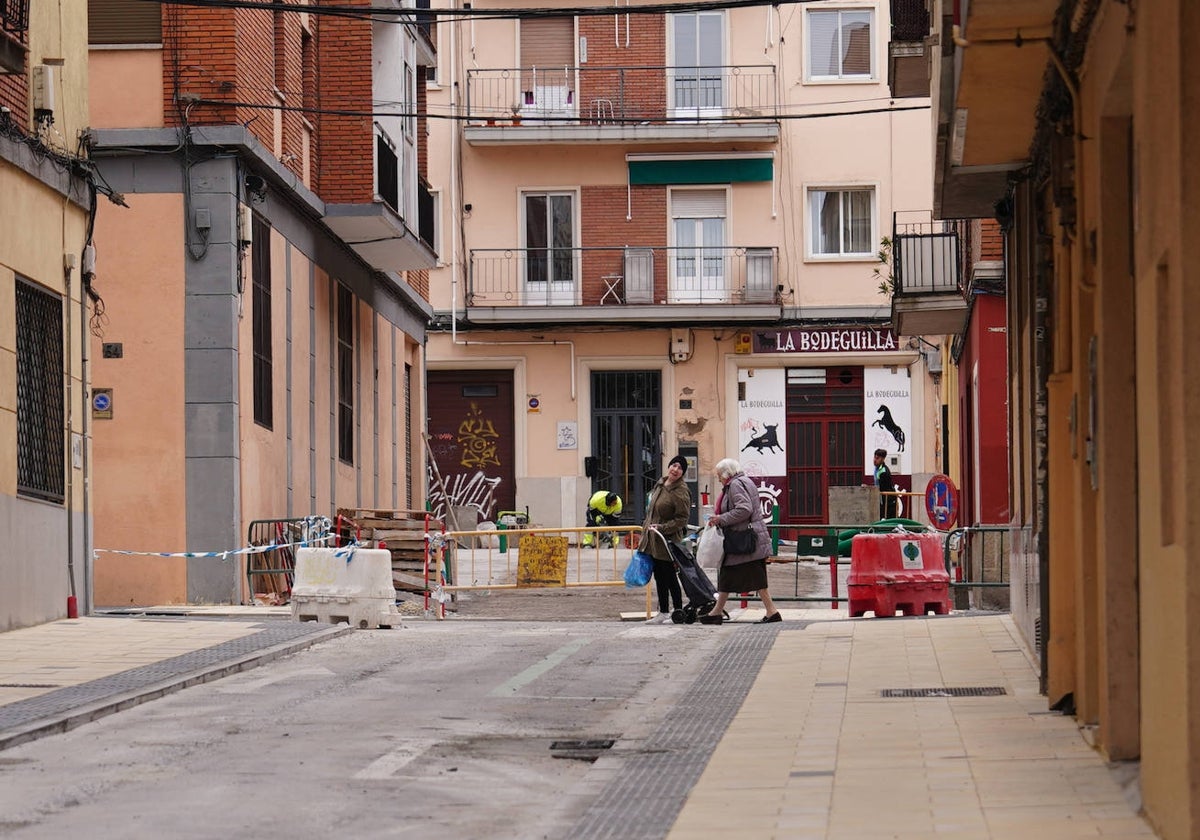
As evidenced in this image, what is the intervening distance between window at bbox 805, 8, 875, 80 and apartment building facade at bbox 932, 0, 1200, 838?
25871 mm

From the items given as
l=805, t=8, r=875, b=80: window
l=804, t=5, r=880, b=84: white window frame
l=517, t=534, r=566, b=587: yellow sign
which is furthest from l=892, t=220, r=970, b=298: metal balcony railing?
l=805, t=8, r=875, b=80: window

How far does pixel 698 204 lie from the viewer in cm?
4166

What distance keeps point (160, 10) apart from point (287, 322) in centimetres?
430

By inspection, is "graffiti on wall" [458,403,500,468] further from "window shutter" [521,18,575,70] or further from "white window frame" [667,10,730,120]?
"white window frame" [667,10,730,120]

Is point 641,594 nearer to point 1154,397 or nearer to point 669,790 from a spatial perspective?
point 669,790

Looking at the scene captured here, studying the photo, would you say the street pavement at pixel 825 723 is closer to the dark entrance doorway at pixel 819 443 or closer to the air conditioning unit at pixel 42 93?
the air conditioning unit at pixel 42 93

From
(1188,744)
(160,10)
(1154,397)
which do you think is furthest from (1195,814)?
(160,10)

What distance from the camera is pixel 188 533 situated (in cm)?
2292

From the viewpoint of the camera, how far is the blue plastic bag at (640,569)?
Answer: 20.7m

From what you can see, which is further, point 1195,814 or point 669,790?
point 669,790

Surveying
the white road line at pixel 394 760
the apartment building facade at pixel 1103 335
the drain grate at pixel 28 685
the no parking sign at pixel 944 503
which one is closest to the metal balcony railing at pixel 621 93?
the no parking sign at pixel 944 503

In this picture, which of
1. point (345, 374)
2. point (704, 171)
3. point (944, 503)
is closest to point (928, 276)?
point (944, 503)

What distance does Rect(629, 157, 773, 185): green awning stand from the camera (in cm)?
4119

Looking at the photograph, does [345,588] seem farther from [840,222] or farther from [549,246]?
[840,222]
